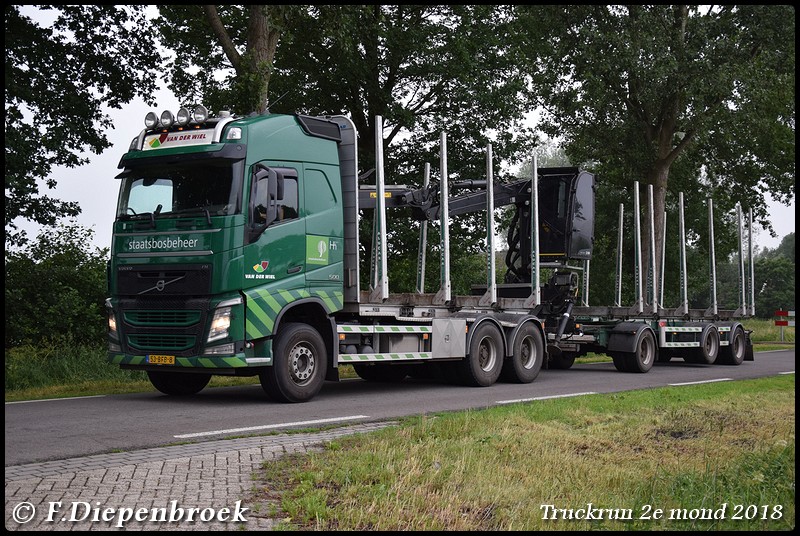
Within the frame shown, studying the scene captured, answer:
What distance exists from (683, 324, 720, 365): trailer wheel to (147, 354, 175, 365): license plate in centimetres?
1398

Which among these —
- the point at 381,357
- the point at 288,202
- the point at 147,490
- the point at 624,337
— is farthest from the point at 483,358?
the point at 147,490

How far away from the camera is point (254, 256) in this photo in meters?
11.4

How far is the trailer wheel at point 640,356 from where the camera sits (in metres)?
18.4

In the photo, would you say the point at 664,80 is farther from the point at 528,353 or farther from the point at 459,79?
the point at 528,353

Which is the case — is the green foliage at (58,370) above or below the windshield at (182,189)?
below

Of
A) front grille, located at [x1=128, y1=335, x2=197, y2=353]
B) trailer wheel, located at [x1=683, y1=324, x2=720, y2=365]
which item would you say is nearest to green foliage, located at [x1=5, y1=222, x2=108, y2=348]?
front grille, located at [x1=128, y1=335, x2=197, y2=353]

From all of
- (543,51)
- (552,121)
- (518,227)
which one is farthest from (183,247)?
(552,121)

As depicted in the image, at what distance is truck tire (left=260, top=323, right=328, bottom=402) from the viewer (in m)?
11.7

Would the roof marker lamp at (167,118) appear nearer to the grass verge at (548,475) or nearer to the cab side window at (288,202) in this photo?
the cab side window at (288,202)

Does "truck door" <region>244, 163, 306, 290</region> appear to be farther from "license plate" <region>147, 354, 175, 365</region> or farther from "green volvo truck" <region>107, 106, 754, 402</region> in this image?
"license plate" <region>147, 354, 175, 365</region>

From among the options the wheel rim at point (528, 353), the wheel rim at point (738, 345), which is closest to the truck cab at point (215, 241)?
the wheel rim at point (528, 353)

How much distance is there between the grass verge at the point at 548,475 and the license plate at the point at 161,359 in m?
3.86

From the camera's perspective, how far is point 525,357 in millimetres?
15922

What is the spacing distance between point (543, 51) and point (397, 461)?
73.8 ft
